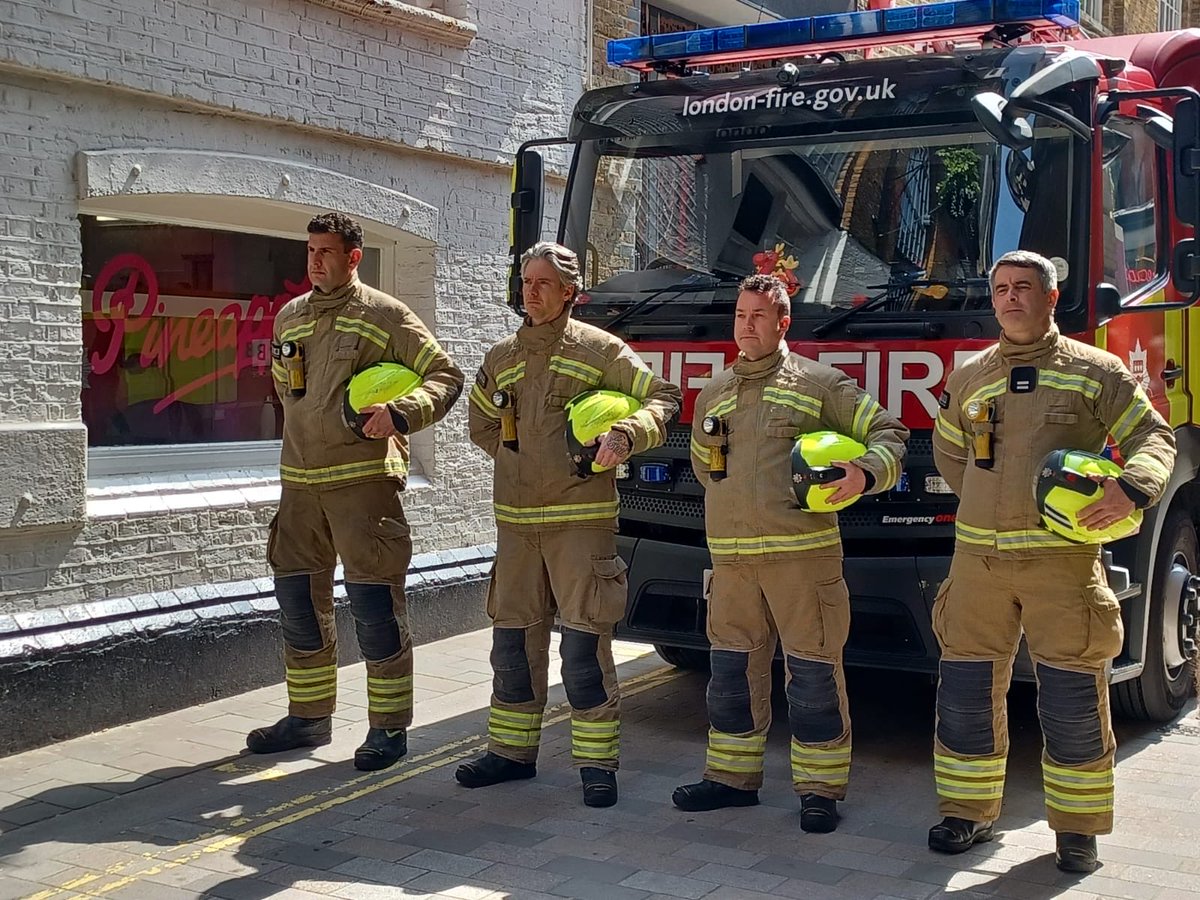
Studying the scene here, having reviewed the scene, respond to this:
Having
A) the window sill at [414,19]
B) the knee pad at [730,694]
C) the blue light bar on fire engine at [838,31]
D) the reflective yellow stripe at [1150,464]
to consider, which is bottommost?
the knee pad at [730,694]

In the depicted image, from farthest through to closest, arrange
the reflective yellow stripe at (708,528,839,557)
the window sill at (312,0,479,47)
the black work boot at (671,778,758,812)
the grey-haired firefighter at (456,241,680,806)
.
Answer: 1. the window sill at (312,0,479,47)
2. the grey-haired firefighter at (456,241,680,806)
3. the black work boot at (671,778,758,812)
4. the reflective yellow stripe at (708,528,839,557)

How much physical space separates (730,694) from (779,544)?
0.63m

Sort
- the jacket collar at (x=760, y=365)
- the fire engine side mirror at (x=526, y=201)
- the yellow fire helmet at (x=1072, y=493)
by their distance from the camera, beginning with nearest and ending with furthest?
the yellow fire helmet at (x=1072, y=493), the jacket collar at (x=760, y=365), the fire engine side mirror at (x=526, y=201)

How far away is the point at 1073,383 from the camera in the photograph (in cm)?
472

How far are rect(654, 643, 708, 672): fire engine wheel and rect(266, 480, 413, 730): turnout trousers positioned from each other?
1.93 m

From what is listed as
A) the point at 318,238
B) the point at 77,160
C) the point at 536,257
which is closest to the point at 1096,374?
the point at 536,257

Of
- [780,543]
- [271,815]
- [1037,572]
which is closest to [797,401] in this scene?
[780,543]

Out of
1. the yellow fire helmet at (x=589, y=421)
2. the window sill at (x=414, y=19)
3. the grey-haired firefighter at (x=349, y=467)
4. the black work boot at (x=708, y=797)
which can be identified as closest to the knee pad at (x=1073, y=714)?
the black work boot at (x=708, y=797)

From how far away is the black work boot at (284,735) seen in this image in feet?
20.5

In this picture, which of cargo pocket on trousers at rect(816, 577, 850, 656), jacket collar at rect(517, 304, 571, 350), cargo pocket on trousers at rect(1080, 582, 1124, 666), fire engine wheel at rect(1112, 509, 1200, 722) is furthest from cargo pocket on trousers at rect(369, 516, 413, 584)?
fire engine wheel at rect(1112, 509, 1200, 722)

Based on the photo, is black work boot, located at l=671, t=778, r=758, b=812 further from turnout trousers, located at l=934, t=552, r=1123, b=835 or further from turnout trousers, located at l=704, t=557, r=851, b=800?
turnout trousers, located at l=934, t=552, r=1123, b=835

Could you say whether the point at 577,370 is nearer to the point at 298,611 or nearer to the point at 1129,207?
the point at 298,611

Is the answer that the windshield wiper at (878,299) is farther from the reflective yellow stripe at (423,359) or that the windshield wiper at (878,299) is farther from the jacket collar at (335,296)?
the jacket collar at (335,296)

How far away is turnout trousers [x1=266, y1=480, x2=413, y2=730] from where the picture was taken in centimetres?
594
